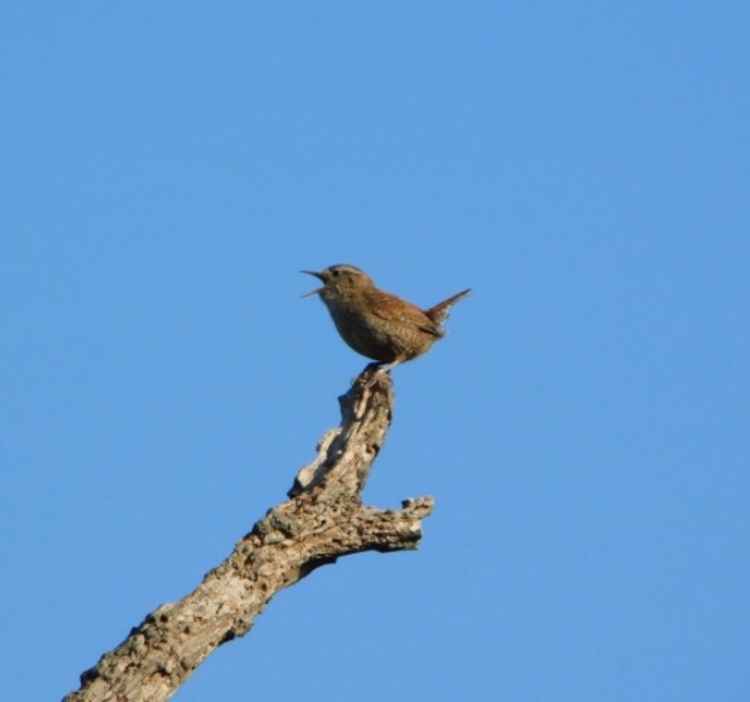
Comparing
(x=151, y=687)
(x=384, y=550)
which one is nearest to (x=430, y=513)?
(x=384, y=550)

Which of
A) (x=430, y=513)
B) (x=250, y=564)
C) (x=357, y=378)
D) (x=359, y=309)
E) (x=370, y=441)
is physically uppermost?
(x=359, y=309)

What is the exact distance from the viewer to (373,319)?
1115 cm

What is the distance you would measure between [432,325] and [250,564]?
5.37 m

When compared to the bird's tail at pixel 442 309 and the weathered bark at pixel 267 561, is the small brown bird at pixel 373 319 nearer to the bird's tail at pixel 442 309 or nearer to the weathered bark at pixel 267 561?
the bird's tail at pixel 442 309

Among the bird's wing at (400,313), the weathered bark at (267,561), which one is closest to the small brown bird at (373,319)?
the bird's wing at (400,313)

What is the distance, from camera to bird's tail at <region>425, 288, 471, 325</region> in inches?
469

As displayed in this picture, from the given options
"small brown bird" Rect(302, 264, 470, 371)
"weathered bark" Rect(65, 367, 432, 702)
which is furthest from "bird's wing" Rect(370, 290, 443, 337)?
"weathered bark" Rect(65, 367, 432, 702)

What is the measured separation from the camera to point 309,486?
7074 millimetres

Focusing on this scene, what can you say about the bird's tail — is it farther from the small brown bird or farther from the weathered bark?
the weathered bark

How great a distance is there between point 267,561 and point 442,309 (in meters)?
5.82

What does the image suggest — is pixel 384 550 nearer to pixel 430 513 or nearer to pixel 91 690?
pixel 430 513

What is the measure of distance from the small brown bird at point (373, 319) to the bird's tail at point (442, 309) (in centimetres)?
21

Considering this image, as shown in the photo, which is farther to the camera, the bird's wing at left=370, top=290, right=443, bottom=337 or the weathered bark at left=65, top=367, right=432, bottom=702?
the bird's wing at left=370, top=290, right=443, bottom=337

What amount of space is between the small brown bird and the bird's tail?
21 cm
